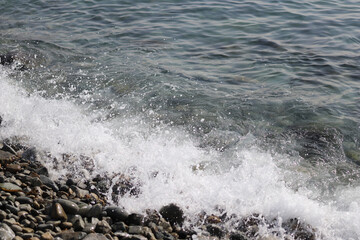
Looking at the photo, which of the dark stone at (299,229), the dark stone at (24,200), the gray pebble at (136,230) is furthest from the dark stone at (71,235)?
the dark stone at (299,229)

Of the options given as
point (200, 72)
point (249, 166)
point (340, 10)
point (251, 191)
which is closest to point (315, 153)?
point (249, 166)

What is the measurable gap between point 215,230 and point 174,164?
1.32 meters

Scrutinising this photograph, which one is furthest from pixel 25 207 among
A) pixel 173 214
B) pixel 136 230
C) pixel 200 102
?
pixel 200 102

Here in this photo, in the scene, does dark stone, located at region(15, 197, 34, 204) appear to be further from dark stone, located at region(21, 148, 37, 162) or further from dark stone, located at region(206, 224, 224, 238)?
dark stone, located at region(206, 224, 224, 238)

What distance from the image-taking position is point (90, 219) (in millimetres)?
4684

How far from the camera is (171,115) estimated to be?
7.56m

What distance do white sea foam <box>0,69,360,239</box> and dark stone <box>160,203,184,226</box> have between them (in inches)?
5.3

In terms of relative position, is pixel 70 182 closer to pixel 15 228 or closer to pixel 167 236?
pixel 15 228

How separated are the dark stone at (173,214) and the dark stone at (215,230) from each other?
1.04 ft

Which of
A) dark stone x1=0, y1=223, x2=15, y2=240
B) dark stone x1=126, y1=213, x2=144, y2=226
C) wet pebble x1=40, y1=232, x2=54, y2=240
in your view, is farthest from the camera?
dark stone x1=126, y1=213, x2=144, y2=226

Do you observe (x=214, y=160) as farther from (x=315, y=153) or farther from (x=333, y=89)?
(x=333, y=89)

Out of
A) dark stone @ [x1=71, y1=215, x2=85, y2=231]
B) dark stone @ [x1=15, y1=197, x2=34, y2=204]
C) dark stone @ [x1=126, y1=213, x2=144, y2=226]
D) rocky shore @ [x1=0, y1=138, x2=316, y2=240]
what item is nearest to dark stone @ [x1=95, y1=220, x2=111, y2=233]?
rocky shore @ [x1=0, y1=138, x2=316, y2=240]

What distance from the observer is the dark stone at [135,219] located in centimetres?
472

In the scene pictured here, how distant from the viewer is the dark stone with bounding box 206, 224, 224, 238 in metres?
4.72
